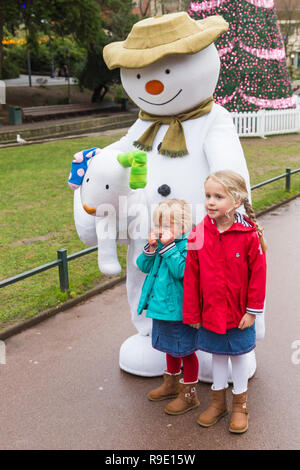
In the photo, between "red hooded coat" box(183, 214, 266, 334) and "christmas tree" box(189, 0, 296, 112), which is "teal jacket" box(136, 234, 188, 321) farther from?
"christmas tree" box(189, 0, 296, 112)

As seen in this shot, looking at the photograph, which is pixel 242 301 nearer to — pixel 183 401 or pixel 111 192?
pixel 183 401

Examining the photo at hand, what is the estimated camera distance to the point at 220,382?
3.43 m

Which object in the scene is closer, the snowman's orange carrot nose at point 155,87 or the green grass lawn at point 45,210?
the snowman's orange carrot nose at point 155,87

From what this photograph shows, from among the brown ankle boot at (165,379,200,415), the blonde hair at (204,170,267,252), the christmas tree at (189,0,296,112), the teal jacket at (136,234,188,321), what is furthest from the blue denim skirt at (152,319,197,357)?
the christmas tree at (189,0,296,112)

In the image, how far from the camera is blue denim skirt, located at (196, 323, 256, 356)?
10.6ft

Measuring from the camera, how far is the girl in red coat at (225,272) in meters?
3.12

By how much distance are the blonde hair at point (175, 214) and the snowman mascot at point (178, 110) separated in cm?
27

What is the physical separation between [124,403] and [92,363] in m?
0.63

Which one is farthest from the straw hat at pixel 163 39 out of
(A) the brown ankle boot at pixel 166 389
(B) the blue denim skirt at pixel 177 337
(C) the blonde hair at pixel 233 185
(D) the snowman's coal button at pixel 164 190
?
(A) the brown ankle boot at pixel 166 389

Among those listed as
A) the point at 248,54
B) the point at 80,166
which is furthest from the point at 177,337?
the point at 248,54

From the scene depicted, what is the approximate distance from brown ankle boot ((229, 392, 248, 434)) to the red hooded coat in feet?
1.79

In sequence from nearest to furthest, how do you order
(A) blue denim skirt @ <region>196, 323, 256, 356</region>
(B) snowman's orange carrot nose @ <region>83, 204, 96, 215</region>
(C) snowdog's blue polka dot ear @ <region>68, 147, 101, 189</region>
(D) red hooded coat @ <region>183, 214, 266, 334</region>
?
1. (D) red hooded coat @ <region>183, 214, 266, 334</region>
2. (A) blue denim skirt @ <region>196, 323, 256, 356</region>
3. (B) snowman's orange carrot nose @ <region>83, 204, 96, 215</region>
4. (C) snowdog's blue polka dot ear @ <region>68, 147, 101, 189</region>

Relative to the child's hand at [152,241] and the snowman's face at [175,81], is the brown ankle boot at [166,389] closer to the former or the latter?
the child's hand at [152,241]
